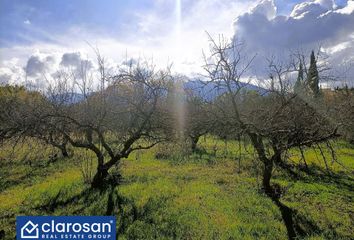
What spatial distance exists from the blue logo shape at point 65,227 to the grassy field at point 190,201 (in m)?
0.31

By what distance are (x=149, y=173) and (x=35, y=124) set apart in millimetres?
6667

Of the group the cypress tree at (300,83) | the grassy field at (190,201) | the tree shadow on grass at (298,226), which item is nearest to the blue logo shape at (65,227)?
the grassy field at (190,201)

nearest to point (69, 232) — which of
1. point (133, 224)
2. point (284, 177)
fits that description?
point (133, 224)

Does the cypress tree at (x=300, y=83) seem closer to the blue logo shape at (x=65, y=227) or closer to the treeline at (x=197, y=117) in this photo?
the treeline at (x=197, y=117)

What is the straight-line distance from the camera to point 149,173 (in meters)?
15.7

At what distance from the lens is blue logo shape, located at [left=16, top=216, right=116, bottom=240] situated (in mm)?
8078

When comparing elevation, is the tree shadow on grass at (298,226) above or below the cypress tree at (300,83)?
below

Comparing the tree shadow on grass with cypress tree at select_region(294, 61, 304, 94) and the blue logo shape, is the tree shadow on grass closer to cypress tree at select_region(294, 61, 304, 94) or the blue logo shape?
cypress tree at select_region(294, 61, 304, 94)

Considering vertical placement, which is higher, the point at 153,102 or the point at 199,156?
the point at 153,102

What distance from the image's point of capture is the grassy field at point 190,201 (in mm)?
8578

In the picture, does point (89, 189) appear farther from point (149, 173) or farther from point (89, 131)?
point (149, 173)

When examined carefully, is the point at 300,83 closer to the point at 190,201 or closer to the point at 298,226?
the point at 298,226

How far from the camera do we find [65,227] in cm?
846

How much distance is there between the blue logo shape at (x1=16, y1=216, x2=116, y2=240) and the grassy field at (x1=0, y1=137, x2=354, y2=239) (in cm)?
31
